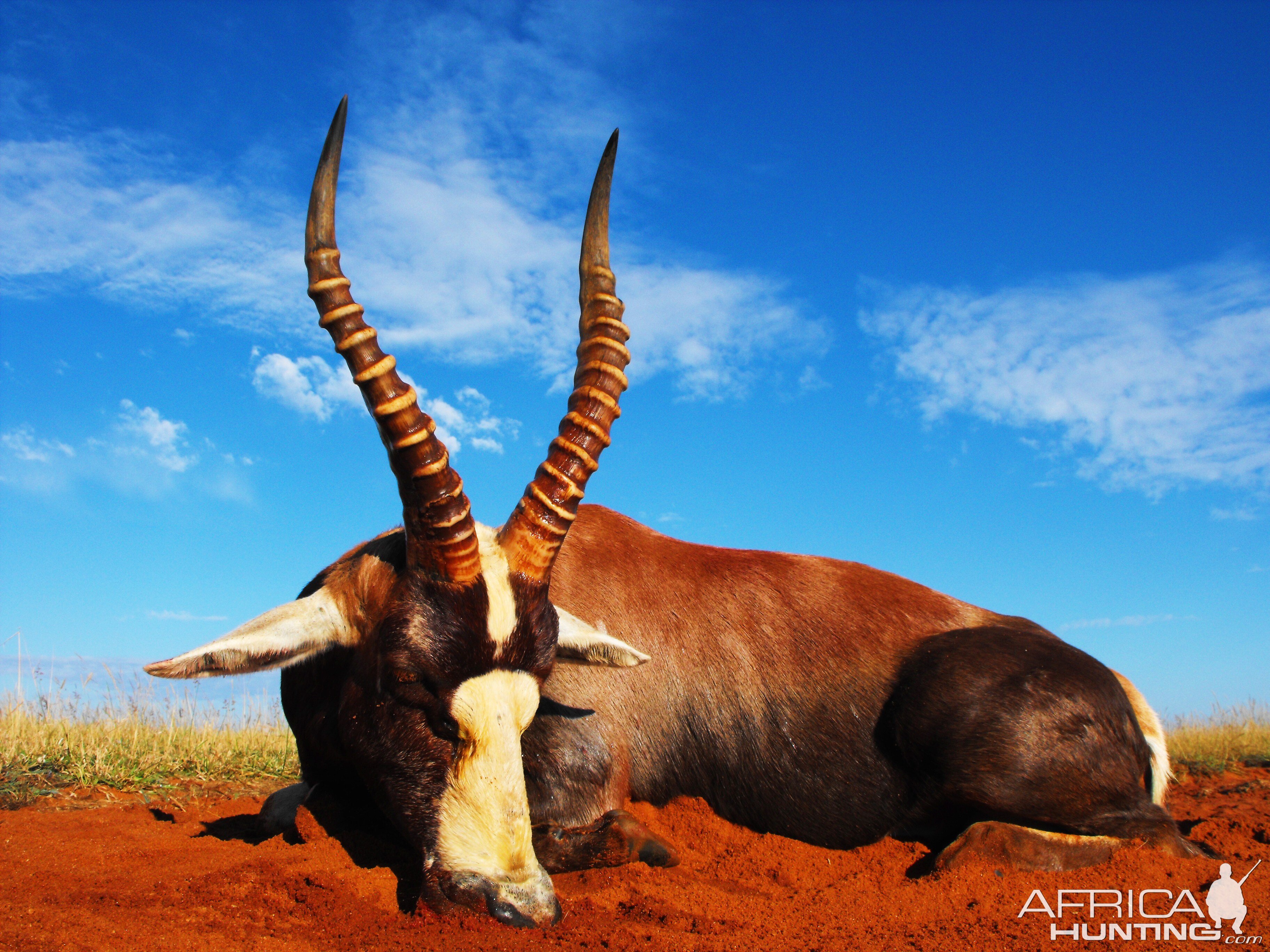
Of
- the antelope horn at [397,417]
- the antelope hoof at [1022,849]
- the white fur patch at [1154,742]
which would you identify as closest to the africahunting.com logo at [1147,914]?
the antelope hoof at [1022,849]

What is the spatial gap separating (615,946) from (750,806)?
83.2 inches

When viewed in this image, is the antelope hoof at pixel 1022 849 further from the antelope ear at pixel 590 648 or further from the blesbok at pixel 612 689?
the antelope ear at pixel 590 648

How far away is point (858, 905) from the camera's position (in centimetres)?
438

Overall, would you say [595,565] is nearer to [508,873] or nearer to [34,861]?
[508,873]

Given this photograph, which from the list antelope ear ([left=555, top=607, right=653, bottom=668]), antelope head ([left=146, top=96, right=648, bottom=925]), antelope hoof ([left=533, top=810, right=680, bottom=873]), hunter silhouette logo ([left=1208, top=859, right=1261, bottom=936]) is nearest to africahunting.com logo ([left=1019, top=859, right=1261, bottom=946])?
hunter silhouette logo ([left=1208, top=859, right=1261, bottom=936])

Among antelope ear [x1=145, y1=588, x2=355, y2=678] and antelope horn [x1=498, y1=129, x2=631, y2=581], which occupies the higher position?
antelope horn [x1=498, y1=129, x2=631, y2=581]

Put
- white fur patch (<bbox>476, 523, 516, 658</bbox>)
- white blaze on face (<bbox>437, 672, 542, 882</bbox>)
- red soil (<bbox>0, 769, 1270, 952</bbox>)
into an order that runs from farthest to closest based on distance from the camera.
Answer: white fur patch (<bbox>476, 523, 516, 658</bbox>)
white blaze on face (<bbox>437, 672, 542, 882</bbox>)
red soil (<bbox>0, 769, 1270, 952</bbox>)

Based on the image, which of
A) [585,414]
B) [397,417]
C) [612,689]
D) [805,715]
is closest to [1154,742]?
[805,715]

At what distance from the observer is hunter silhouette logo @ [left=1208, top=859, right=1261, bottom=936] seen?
169 inches

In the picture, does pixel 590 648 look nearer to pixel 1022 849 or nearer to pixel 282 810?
pixel 282 810

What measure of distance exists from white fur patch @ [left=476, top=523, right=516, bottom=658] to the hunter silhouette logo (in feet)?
12.1

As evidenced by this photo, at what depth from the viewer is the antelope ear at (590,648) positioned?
4.96 metres

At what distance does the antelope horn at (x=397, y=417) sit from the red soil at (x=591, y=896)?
5.06 ft

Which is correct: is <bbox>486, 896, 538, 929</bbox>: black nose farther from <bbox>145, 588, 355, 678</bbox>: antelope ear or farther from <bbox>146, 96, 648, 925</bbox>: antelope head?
<bbox>145, 588, 355, 678</bbox>: antelope ear
